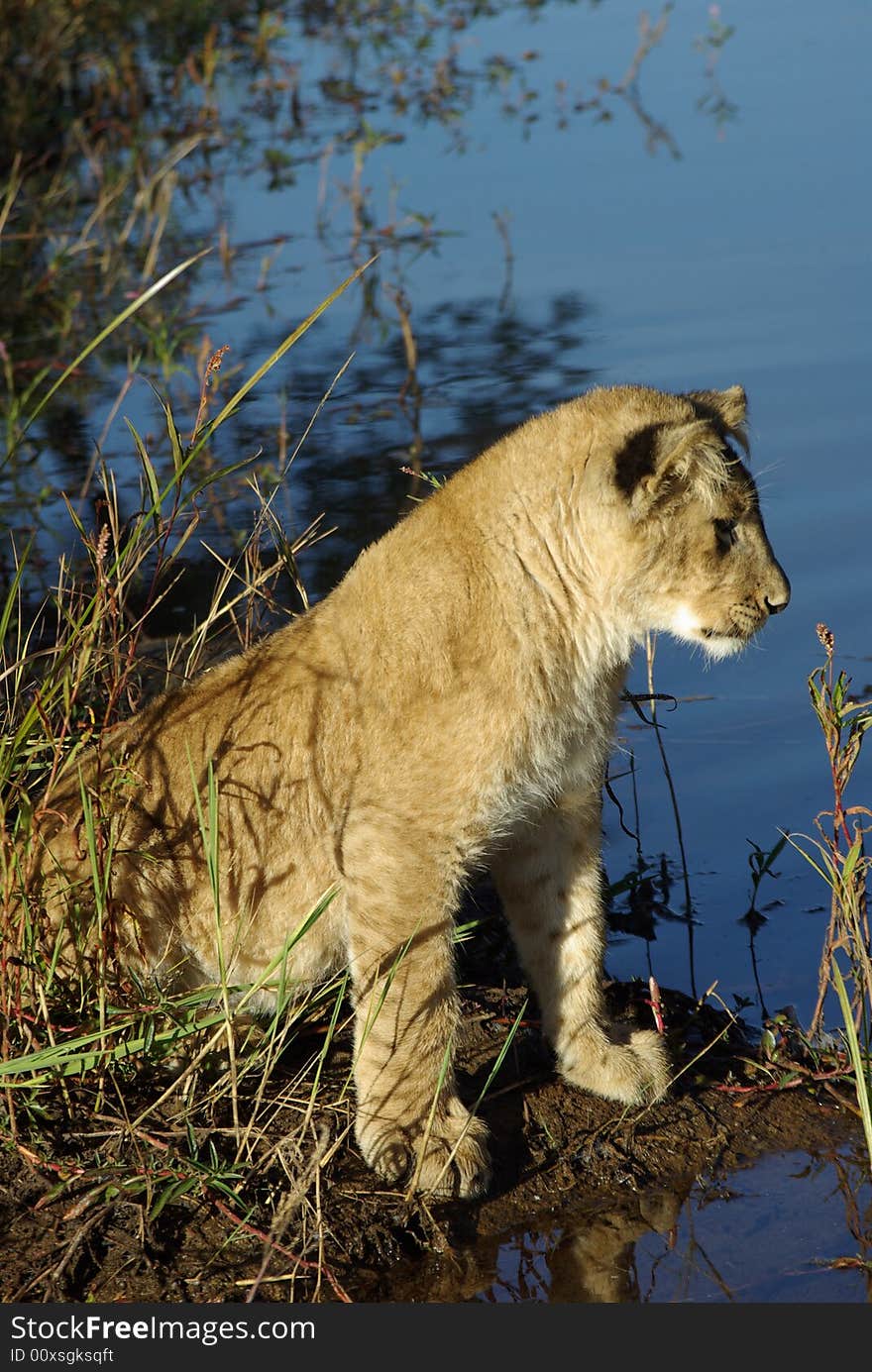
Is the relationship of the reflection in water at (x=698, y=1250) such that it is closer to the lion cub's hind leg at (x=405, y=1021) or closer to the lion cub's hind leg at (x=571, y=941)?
the lion cub's hind leg at (x=405, y=1021)

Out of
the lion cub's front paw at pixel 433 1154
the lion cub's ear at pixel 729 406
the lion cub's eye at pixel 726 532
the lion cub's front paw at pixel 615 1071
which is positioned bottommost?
the lion cub's front paw at pixel 615 1071

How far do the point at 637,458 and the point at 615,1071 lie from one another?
1.60m

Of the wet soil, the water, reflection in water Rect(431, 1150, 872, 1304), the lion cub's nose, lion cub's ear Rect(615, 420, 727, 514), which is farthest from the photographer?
the water

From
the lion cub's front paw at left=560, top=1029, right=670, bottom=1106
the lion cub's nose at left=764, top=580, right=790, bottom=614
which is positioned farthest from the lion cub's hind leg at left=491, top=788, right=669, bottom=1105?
the lion cub's nose at left=764, top=580, right=790, bottom=614

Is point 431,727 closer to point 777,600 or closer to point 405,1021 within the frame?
point 405,1021

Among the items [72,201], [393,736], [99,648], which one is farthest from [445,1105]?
[72,201]

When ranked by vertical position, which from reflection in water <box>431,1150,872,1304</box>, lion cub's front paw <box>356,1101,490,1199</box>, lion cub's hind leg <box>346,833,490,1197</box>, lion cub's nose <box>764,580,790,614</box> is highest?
lion cub's nose <box>764,580,790,614</box>

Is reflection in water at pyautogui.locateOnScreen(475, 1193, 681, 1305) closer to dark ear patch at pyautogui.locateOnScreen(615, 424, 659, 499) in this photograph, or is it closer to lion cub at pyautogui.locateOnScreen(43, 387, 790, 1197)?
lion cub at pyautogui.locateOnScreen(43, 387, 790, 1197)

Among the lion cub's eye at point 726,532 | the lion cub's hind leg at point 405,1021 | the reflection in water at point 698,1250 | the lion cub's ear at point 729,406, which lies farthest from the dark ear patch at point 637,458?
the reflection in water at point 698,1250

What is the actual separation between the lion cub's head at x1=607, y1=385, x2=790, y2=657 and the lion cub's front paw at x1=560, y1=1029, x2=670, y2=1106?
1083 mm

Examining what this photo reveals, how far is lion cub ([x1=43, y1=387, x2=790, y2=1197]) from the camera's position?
3.84 meters

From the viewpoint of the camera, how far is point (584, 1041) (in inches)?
169

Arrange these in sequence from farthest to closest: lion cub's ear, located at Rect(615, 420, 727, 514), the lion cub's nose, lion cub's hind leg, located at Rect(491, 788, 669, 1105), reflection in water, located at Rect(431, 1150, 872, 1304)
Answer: lion cub's hind leg, located at Rect(491, 788, 669, 1105) → the lion cub's nose → lion cub's ear, located at Rect(615, 420, 727, 514) → reflection in water, located at Rect(431, 1150, 872, 1304)

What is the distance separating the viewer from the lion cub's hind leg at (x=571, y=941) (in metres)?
4.29
